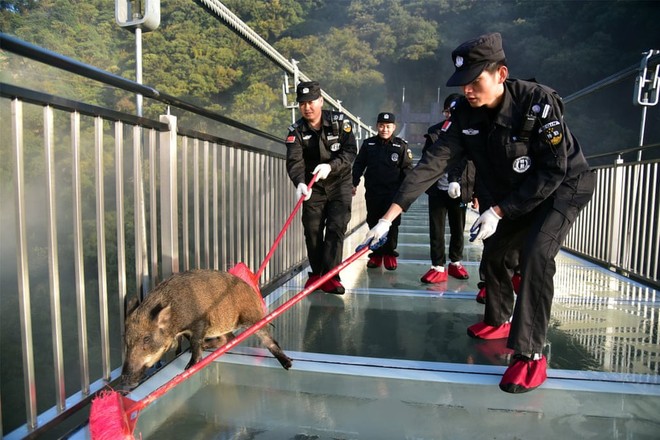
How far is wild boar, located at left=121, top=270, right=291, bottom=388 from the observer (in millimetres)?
1830

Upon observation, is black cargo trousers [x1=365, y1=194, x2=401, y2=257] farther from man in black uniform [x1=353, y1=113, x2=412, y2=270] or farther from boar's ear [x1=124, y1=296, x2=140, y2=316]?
boar's ear [x1=124, y1=296, x2=140, y2=316]

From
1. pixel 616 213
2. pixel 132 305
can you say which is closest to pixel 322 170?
pixel 132 305

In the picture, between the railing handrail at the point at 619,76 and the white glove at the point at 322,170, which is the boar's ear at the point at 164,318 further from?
the railing handrail at the point at 619,76

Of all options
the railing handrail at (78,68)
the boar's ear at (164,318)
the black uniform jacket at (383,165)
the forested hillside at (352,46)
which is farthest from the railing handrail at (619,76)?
the forested hillside at (352,46)

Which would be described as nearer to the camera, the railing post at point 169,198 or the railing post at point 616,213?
the railing post at point 169,198

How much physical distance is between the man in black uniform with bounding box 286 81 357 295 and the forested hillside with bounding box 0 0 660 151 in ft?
52.1

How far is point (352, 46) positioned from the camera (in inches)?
2916

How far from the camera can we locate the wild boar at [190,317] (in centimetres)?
183

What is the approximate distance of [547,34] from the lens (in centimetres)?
5712

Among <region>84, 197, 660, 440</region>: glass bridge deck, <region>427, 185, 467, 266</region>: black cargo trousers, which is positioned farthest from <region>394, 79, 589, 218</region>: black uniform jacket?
<region>427, 185, 467, 266</region>: black cargo trousers

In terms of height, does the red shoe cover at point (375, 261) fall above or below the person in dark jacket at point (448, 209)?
below

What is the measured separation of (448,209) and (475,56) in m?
2.43

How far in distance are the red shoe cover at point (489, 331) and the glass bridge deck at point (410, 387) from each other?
6 centimetres

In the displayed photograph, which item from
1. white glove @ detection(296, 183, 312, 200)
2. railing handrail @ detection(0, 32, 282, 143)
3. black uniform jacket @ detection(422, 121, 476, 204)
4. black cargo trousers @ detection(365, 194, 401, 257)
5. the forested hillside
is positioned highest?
the forested hillside
